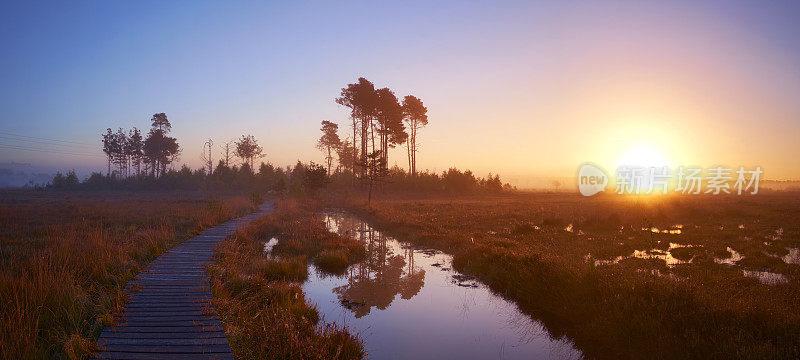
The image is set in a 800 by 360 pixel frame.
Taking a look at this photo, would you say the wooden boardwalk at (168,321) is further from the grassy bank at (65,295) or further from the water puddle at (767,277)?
the water puddle at (767,277)

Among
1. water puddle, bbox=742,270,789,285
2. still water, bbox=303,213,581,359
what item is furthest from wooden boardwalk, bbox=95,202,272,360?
water puddle, bbox=742,270,789,285

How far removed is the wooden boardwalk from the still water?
9.27 feet

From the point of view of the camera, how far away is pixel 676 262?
12.2 metres

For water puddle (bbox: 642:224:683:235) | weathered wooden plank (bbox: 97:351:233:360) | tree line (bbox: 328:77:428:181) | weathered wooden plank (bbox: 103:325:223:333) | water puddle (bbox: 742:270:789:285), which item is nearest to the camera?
weathered wooden plank (bbox: 97:351:233:360)

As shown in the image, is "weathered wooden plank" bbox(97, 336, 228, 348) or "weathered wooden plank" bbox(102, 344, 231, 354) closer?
"weathered wooden plank" bbox(102, 344, 231, 354)

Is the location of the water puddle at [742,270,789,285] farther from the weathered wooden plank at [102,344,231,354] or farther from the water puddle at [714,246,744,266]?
the weathered wooden plank at [102,344,231,354]

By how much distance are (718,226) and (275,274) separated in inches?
971

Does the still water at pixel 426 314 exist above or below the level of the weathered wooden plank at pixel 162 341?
below

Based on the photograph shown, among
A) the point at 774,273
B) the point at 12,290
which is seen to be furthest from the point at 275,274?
the point at 774,273

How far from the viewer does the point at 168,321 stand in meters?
6.34

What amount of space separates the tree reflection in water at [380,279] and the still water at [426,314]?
0.10 feet

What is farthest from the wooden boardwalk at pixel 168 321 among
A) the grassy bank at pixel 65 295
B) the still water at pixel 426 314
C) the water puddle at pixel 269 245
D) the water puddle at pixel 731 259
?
the water puddle at pixel 731 259

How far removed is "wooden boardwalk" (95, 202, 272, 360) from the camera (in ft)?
17.7

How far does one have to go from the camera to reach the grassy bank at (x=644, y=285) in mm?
5992
